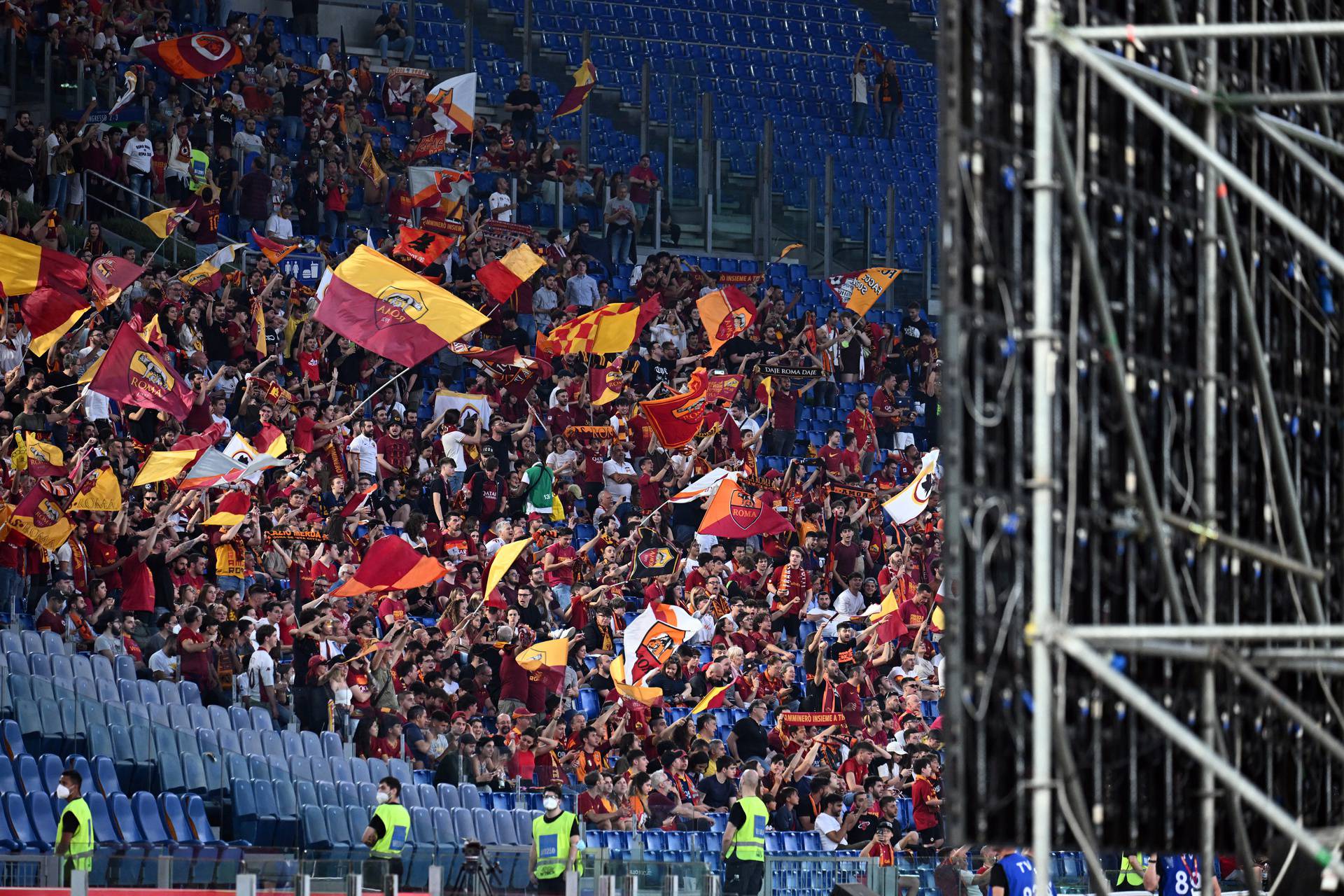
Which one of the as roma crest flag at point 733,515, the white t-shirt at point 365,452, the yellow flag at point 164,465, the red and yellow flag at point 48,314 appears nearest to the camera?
the yellow flag at point 164,465

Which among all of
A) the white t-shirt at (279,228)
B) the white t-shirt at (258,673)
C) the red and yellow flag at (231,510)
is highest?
the white t-shirt at (279,228)

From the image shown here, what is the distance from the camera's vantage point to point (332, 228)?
27.0 metres

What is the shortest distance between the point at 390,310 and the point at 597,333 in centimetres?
411

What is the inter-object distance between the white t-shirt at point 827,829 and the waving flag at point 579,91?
15301mm

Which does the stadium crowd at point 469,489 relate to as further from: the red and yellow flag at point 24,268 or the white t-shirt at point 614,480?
the red and yellow flag at point 24,268

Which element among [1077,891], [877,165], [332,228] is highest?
Answer: [877,165]

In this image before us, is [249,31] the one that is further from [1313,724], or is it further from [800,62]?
[1313,724]

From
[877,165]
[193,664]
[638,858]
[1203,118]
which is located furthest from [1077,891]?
[877,165]

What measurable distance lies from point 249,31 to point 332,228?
3.51 meters

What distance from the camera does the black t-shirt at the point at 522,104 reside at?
30.6m

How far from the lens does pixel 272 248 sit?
995 inches

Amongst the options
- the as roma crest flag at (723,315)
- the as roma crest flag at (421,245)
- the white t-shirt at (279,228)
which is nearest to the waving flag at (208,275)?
the white t-shirt at (279,228)

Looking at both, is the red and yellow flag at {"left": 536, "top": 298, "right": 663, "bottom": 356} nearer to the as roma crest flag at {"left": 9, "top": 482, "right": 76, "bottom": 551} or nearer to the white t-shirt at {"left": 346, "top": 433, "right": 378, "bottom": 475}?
the white t-shirt at {"left": 346, "top": 433, "right": 378, "bottom": 475}

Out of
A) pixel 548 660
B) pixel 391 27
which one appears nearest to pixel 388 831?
pixel 548 660
